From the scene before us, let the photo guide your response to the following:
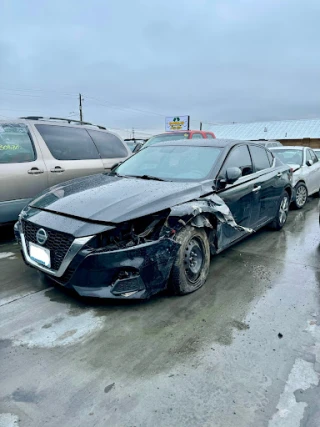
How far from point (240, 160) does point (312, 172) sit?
15.7 feet

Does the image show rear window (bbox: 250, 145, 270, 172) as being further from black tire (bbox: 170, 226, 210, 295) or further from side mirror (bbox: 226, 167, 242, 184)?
black tire (bbox: 170, 226, 210, 295)

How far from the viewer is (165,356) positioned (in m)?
2.26

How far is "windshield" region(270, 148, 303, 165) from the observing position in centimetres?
790

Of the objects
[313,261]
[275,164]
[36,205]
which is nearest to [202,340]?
[36,205]

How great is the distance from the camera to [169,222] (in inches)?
115

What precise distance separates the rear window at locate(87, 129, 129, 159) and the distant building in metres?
33.7

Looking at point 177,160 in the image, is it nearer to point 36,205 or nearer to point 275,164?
point 36,205

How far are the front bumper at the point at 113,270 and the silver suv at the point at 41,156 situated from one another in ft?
7.14

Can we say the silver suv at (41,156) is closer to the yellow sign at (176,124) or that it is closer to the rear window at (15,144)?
the rear window at (15,144)

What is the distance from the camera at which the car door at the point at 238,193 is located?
12.3 feet

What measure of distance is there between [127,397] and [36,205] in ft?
7.05

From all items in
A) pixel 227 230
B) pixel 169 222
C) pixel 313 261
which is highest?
pixel 169 222

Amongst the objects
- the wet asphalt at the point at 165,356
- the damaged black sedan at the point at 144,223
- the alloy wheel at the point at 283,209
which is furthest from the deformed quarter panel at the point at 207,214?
the alloy wheel at the point at 283,209

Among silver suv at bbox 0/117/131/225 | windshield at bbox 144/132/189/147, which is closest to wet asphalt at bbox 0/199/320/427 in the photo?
silver suv at bbox 0/117/131/225
